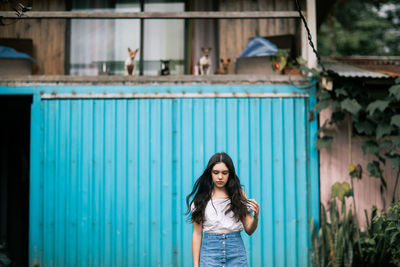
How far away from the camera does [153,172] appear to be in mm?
5445

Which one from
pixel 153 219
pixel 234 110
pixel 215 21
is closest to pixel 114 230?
pixel 153 219

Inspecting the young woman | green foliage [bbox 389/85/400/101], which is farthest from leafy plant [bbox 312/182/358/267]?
the young woman

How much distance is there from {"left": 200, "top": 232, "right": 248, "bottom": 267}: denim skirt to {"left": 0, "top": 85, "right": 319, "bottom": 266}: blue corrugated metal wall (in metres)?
2.28

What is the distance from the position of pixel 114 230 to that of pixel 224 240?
2688 millimetres

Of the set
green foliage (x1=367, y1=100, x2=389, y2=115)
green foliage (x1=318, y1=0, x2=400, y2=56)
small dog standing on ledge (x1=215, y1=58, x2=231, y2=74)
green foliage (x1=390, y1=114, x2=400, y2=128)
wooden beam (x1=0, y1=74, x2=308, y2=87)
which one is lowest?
green foliage (x1=390, y1=114, x2=400, y2=128)

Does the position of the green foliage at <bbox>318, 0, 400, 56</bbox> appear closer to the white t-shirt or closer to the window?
the window

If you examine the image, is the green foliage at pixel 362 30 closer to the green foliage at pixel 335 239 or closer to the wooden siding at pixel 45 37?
the wooden siding at pixel 45 37

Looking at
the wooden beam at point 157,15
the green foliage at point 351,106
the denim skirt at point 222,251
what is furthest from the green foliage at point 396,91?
the denim skirt at point 222,251

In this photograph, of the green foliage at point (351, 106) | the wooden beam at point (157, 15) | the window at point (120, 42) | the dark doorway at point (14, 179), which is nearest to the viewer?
the green foliage at point (351, 106)

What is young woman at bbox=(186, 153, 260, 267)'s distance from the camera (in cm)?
307

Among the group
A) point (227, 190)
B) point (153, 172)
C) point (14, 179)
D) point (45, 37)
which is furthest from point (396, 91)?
point (14, 179)

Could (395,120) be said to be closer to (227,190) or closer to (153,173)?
(227,190)

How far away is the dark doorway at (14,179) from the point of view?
25.0 ft

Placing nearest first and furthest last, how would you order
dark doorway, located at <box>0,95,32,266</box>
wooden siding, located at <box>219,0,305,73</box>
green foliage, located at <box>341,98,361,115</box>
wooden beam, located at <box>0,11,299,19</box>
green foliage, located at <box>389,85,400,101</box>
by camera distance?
green foliage, located at <box>389,85,400,101</box> < green foliage, located at <box>341,98,361,115</box> < wooden beam, located at <box>0,11,299,19</box> < wooden siding, located at <box>219,0,305,73</box> < dark doorway, located at <box>0,95,32,266</box>
